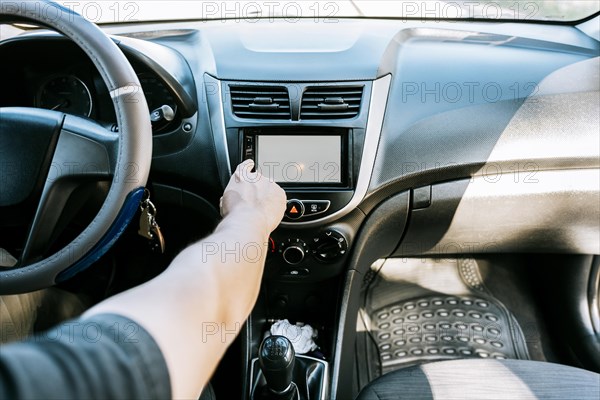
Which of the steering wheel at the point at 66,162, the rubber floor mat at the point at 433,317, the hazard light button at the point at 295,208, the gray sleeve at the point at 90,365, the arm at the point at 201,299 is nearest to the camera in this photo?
the gray sleeve at the point at 90,365

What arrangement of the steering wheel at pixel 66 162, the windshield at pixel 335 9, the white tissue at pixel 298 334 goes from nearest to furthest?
the steering wheel at pixel 66 162 → the white tissue at pixel 298 334 → the windshield at pixel 335 9

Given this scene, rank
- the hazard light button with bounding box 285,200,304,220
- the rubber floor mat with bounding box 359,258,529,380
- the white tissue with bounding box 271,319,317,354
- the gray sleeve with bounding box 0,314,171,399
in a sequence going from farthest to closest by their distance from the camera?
the rubber floor mat with bounding box 359,258,529,380 < the white tissue with bounding box 271,319,317,354 < the hazard light button with bounding box 285,200,304,220 < the gray sleeve with bounding box 0,314,171,399

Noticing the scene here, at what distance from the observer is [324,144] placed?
1303mm

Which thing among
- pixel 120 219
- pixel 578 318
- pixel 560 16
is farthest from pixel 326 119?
pixel 578 318

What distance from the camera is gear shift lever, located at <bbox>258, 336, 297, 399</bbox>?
1233 millimetres

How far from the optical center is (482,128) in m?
1.36

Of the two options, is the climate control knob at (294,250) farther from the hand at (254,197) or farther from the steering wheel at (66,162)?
the steering wheel at (66,162)

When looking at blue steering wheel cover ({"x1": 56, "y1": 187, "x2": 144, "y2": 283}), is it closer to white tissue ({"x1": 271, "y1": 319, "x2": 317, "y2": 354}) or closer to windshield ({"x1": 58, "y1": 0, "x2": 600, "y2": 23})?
white tissue ({"x1": 271, "y1": 319, "x2": 317, "y2": 354})

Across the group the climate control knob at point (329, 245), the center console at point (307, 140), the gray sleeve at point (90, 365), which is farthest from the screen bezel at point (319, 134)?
the gray sleeve at point (90, 365)

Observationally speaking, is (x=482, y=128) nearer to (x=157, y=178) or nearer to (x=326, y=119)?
(x=326, y=119)

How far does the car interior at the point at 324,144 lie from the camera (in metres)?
1.18

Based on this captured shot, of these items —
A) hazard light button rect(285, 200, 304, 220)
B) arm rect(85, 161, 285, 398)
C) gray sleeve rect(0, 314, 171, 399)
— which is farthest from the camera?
hazard light button rect(285, 200, 304, 220)

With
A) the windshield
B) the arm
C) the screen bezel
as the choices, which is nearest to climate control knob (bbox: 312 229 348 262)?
the screen bezel

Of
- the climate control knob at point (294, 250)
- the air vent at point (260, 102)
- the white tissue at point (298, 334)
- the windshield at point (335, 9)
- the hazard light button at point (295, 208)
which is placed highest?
the windshield at point (335, 9)
